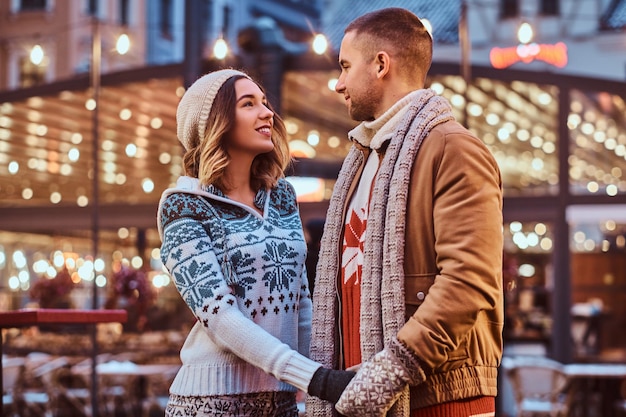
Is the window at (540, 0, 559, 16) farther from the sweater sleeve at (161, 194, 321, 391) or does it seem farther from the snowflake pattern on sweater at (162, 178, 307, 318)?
the sweater sleeve at (161, 194, 321, 391)

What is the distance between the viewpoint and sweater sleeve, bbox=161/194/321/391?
2.76 metres

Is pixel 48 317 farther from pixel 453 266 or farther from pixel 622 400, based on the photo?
pixel 622 400

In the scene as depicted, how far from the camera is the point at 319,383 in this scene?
259 centimetres

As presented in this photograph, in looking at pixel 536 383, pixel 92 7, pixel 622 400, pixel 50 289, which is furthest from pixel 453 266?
pixel 92 7

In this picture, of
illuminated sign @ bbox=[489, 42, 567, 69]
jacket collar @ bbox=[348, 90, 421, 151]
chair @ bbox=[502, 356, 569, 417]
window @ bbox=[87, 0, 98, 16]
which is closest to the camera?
jacket collar @ bbox=[348, 90, 421, 151]

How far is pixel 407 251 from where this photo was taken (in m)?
2.56

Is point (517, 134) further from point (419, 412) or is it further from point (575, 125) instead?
point (419, 412)

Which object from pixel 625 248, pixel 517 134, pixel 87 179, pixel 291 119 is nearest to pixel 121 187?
pixel 87 179

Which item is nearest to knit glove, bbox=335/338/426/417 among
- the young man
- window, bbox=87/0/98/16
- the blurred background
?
the young man

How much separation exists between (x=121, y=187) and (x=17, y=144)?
6.37 ft

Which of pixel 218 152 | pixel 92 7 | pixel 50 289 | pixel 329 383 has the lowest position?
pixel 329 383

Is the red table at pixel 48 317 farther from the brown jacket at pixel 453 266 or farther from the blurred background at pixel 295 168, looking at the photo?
the blurred background at pixel 295 168

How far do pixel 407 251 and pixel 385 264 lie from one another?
0.21 ft

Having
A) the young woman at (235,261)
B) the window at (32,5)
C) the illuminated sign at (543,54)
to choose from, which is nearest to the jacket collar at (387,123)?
the young woman at (235,261)
